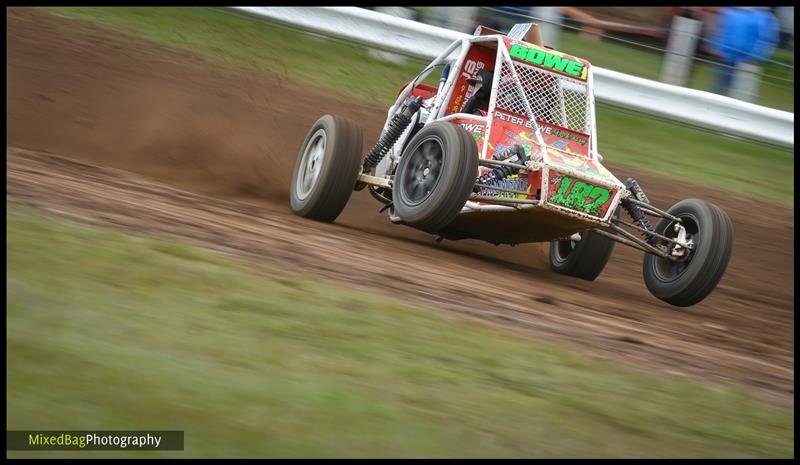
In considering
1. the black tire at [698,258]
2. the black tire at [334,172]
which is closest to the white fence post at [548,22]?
the black tire at [334,172]

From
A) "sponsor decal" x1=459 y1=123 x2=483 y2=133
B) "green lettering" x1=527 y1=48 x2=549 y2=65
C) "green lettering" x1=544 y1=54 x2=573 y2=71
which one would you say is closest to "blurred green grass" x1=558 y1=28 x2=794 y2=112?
"green lettering" x1=544 y1=54 x2=573 y2=71

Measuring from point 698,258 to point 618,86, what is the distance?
6.62m

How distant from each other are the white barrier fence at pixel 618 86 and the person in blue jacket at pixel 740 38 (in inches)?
15.5

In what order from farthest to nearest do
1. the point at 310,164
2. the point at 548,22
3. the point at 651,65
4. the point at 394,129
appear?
the point at 651,65, the point at 548,22, the point at 310,164, the point at 394,129

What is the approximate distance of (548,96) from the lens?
7875 millimetres

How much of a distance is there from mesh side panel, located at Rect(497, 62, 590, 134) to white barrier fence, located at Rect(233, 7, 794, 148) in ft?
17.7

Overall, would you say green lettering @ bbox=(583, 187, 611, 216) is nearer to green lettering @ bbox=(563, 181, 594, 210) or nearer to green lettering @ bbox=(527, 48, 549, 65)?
green lettering @ bbox=(563, 181, 594, 210)

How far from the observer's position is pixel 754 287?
9.05m

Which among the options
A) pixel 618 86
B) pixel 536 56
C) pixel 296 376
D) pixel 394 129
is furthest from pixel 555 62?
pixel 618 86

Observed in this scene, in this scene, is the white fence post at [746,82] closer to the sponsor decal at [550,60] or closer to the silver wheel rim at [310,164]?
the sponsor decal at [550,60]

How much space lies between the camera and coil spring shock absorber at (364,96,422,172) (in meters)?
8.02

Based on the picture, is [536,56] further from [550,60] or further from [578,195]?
[578,195]
